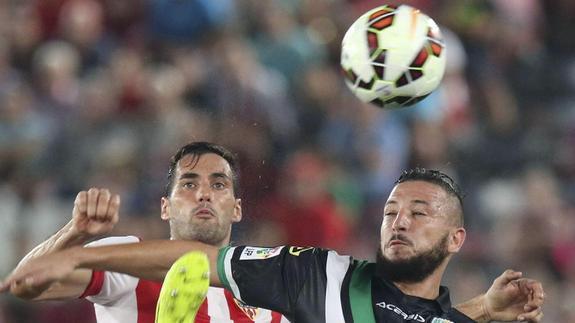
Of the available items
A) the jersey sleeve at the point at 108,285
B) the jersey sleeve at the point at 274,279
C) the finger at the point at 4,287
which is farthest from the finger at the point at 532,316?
the finger at the point at 4,287

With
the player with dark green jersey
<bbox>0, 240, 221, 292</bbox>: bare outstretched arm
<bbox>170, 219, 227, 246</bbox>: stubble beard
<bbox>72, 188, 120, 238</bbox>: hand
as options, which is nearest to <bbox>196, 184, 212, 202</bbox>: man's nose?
<bbox>170, 219, 227, 246</bbox>: stubble beard

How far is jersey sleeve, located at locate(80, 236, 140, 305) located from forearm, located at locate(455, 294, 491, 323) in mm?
1512

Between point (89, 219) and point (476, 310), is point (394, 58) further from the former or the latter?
point (89, 219)

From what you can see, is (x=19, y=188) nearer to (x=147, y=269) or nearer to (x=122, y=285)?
(x=122, y=285)

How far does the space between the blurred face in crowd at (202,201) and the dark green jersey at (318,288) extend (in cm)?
73

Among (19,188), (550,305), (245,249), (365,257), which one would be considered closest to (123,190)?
(19,188)

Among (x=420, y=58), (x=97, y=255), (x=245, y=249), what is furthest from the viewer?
(x=420, y=58)

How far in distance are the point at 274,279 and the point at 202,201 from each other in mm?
940

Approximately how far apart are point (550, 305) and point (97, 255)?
15.7ft

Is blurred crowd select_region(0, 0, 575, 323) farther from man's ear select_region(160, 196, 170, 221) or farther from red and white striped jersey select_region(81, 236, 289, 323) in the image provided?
red and white striped jersey select_region(81, 236, 289, 323)

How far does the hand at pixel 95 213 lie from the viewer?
4.68 metres

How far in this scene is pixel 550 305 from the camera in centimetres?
857

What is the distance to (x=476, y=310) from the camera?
5.70 m

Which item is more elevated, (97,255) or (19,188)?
(19,188)
